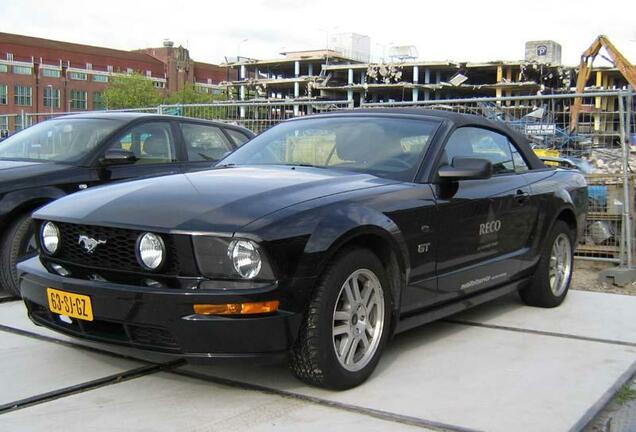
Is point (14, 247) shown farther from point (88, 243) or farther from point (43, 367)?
point (88, 243)

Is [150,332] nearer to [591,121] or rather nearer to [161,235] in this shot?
[161,235]

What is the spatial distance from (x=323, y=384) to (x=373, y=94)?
11125 cm

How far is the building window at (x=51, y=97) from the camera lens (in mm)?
101438

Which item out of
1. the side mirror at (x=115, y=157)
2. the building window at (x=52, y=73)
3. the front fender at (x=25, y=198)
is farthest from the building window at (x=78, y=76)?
the front fender at (x=25, y=198)

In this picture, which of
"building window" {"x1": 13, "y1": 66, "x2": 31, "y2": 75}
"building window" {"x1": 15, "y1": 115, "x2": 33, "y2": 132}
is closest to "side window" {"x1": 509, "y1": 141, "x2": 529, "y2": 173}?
"building window" {"x1": 15, "y1": 115, "x2": 33, "y2": 132}

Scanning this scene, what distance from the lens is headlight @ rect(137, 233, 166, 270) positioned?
10.7ft

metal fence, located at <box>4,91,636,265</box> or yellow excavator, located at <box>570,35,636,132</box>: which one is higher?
yellow excavator, located at <box>570,35,636,132</box>

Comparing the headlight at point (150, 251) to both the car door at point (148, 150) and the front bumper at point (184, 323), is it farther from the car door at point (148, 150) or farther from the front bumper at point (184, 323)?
the car door at point (148, 150)

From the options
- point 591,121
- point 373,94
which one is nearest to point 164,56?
point 373,94

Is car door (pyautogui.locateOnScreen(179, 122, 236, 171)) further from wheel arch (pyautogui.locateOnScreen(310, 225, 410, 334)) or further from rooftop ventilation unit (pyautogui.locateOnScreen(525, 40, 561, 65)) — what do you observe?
rooftop ventilation unit (pyautogui.locateOnScreen(525, 40, 561, 65))

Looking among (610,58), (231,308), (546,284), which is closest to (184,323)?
(231,308)

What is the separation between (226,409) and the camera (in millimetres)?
3346

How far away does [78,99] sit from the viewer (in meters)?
105

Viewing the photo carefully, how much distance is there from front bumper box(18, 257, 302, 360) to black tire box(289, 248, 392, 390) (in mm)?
109
